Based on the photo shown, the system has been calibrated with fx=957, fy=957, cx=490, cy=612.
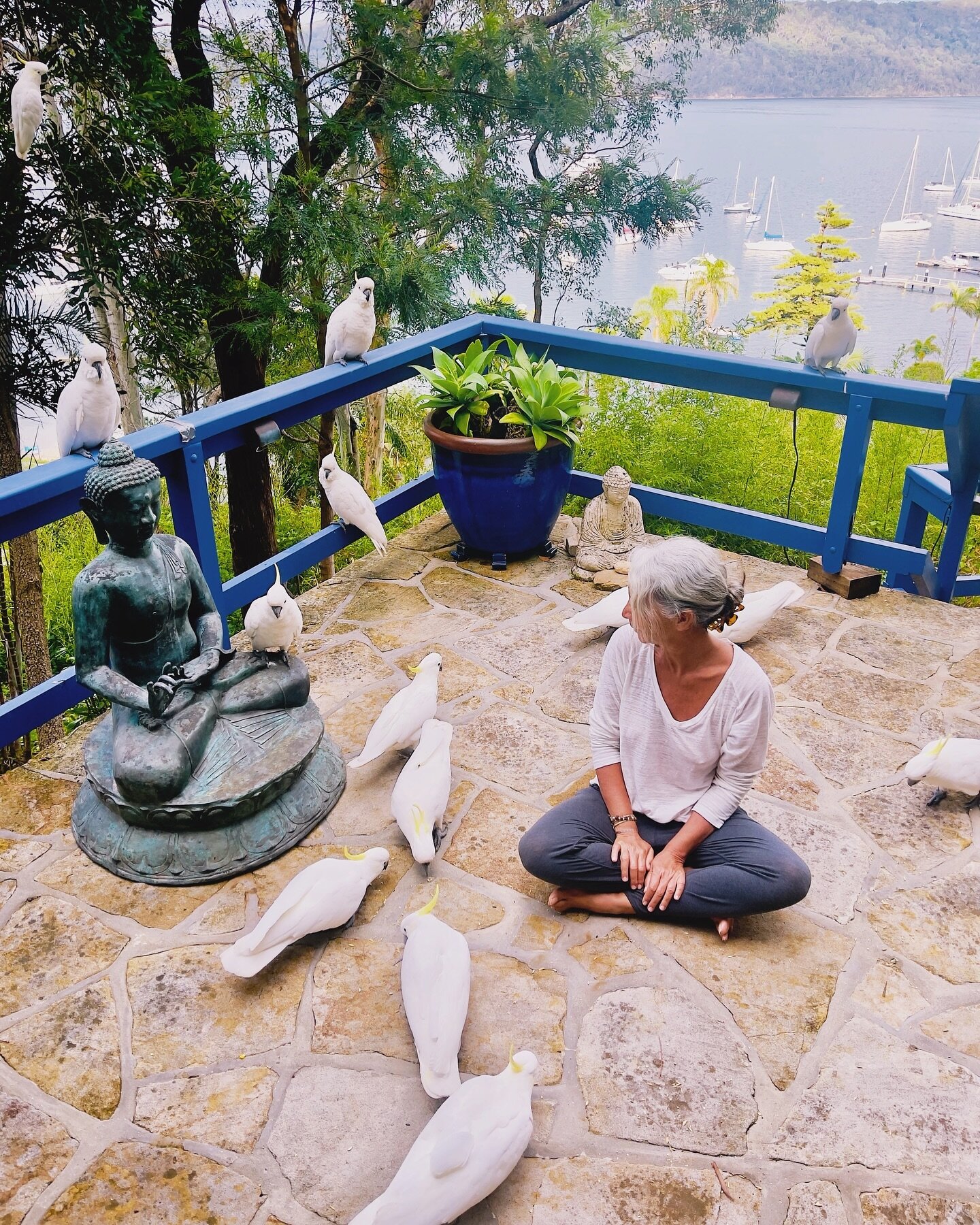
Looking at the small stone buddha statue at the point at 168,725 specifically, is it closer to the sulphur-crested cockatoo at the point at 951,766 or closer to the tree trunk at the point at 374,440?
the sulphur-crested cockatoo at the point at 951,766

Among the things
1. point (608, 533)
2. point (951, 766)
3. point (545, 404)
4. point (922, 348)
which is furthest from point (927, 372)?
point (951, 766)

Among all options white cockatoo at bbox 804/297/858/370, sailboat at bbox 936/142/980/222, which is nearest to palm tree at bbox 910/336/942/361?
sailboat at bbox 936/142/980/222

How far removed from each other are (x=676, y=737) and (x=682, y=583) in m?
0.43

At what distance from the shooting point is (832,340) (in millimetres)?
3754

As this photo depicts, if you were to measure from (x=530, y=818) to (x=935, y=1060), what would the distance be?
1161 millimetres

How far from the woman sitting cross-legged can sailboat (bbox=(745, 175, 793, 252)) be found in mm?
16548

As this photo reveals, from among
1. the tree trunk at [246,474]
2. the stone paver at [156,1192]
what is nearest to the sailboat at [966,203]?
the tree trunk at [246,474]

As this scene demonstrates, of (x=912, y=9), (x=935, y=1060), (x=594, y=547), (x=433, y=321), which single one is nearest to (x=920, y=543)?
(x=594, y=547)

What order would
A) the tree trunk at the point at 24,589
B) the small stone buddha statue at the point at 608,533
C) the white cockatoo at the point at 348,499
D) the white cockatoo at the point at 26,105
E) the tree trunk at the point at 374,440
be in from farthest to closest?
the tree trunk at the point at 374,440 < the tree trunk at the point at 24,589 < the small stone buddha statue at the point at 608,533 < the white cockatoo at the point at 348,499 < the white cockatoo at the point at 26,105

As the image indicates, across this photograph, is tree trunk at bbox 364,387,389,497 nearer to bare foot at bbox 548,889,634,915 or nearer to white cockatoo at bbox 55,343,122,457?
white cockatoo at bbox 55,343,122,457

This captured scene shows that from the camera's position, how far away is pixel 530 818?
9.05ft

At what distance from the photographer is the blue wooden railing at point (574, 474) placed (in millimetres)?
2926

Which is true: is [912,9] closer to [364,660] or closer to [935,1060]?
[364,660]

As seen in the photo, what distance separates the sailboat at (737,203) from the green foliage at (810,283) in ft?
5.22
